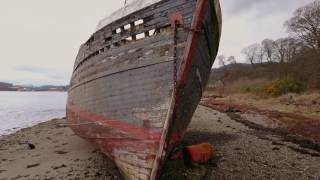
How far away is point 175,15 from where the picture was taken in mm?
5668

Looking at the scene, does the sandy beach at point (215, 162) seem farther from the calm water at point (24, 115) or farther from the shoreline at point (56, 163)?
the calm water at point (24, 115)

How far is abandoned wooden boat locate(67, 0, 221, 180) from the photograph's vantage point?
220 inches

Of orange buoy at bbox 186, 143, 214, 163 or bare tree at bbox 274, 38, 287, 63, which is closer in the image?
orange buoy at bbox 186, 143, 214, 163

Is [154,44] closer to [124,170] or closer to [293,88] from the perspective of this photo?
[124,170]

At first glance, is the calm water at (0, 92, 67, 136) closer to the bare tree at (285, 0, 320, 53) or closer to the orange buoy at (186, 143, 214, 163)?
the orange buoy at (186, 143, 214, 163)

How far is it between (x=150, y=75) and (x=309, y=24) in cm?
3103

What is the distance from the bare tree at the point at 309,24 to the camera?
30.4m

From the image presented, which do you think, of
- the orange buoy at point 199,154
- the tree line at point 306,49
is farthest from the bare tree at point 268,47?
the orange buoy at point 199,154

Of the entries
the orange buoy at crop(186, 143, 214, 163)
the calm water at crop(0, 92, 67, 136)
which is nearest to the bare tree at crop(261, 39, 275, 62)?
the calm water at crop(0, 92, 67, 136)

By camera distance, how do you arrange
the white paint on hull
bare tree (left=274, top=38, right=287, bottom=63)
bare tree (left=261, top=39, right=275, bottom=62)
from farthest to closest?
bare tree (left=261, top=39, right=275, bottom=62) < bare tree (left=274, top=38, right=287, bottom=63) < the white paint on hull

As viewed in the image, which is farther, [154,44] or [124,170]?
[124,170]

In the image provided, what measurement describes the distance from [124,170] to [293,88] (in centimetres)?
2608

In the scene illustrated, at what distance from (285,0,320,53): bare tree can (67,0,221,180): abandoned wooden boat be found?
87.3ft

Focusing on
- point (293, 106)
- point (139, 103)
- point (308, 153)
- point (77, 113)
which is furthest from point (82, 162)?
point (293, 106)
